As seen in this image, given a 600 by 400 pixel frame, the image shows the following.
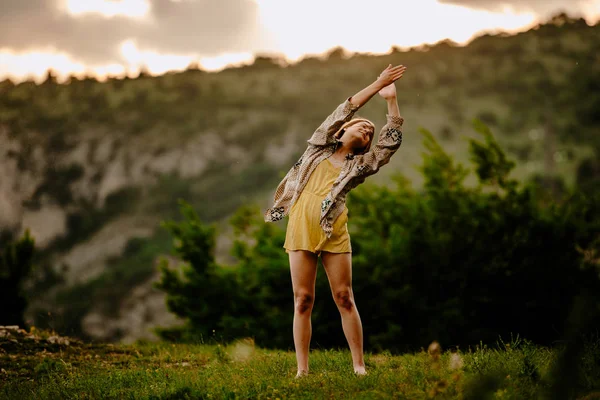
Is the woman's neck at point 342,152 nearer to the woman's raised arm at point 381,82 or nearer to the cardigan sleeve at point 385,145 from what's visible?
the cardigan sleeve at point 385,145

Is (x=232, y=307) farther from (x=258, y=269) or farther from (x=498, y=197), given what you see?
(x=498, y=197)

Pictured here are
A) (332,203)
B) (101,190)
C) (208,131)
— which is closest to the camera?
(332,203)

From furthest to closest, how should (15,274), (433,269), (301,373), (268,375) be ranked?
(433,269)
(15,274)
(268,375)
(301,373)

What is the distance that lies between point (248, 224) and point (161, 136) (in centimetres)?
5882

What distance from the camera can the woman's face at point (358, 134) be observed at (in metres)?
5.24

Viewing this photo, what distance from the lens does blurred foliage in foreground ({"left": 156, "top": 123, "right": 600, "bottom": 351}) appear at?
14469 mm

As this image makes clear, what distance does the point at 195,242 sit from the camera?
16.6 metres

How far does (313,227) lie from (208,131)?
234 ft

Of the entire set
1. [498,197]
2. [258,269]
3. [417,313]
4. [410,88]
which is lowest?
[417,313]

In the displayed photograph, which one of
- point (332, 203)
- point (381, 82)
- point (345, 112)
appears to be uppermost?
point (381, 82)

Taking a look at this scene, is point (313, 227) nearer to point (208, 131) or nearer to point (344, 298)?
point (344, 298)

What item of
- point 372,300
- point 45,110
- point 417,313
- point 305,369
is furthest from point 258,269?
point 45,110

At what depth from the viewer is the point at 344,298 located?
498cm

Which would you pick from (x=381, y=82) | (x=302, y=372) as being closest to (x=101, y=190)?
(x=302, y=372)
